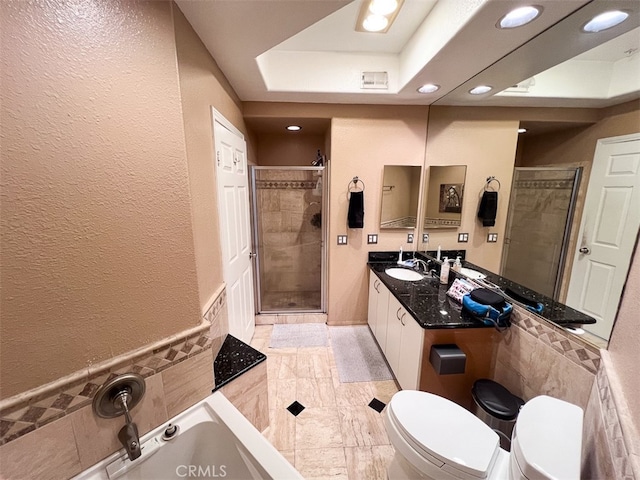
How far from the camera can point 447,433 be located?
111 centimetres

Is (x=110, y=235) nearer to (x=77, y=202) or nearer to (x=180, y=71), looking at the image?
(x=77, y=202)

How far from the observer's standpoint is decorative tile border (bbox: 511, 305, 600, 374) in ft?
3.46

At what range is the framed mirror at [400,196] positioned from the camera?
2658 millimetres

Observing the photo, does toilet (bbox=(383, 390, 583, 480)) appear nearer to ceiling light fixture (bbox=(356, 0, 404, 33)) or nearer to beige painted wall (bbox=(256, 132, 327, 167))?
ceiling light fixture (bbox=(356, 0, 404, 33))

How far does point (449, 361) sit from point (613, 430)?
735mm

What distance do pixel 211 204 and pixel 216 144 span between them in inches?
16.4

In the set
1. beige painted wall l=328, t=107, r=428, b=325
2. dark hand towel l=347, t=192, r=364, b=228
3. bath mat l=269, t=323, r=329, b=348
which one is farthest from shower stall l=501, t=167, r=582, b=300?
bath mat l=269, t=323, r=329, b=348

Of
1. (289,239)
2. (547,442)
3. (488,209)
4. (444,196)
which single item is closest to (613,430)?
(547,442)

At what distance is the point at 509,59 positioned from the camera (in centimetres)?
154

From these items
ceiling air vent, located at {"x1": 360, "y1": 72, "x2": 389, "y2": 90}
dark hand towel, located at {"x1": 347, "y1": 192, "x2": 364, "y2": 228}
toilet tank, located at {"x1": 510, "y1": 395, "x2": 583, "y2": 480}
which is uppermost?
ceiling air vent, located at {"x1": 360, "y1": 72, "x2": 389, "y2": 90}

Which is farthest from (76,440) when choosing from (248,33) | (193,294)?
(248,33)

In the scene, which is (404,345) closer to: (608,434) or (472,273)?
(472,273)

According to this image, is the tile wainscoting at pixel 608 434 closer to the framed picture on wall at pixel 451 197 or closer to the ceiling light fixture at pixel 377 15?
the framed picture on wall at pixel 451 197

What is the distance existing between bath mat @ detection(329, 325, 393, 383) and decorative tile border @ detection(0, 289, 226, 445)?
142cm
